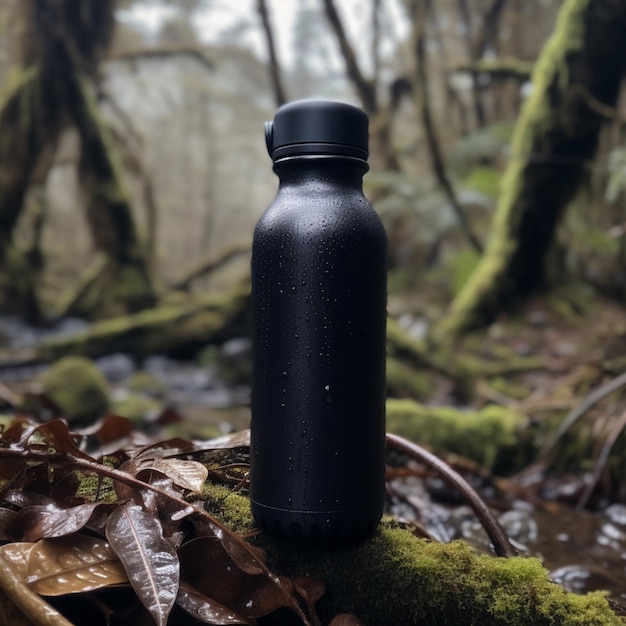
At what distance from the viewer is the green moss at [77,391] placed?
4.78 m

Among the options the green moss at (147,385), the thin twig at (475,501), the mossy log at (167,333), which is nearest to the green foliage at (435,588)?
the thin twig at (475,501)

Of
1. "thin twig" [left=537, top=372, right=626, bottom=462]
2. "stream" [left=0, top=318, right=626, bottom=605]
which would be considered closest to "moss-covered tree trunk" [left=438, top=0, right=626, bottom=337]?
"thin twig" [left=537, top=372, right=626, bottom=462]

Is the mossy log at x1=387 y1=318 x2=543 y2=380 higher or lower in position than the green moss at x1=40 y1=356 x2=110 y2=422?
lower

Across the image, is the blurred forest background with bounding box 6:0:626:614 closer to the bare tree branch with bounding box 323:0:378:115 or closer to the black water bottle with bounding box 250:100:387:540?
the bare tree branch with bounding box 323:0:378:115

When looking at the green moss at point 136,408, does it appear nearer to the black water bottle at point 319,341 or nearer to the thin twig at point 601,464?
the thin twig at point 601,464

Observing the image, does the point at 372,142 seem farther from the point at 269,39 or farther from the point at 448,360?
the point at 448,360

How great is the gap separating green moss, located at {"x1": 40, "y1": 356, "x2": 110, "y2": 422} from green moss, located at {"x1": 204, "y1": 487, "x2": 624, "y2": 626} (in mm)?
3915

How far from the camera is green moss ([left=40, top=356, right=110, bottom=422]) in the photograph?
15.7 feet

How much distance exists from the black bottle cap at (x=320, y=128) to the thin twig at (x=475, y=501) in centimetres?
77

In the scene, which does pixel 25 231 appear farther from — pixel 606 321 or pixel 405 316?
pixel 606 321

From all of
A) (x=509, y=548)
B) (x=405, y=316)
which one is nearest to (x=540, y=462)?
(x=509, y=548)

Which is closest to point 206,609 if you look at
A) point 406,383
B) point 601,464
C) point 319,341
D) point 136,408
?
point 319,341

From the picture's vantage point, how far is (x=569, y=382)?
394 cm

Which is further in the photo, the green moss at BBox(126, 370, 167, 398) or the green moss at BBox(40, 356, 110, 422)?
the green moss at BBox(126, 370, 167, 398)
